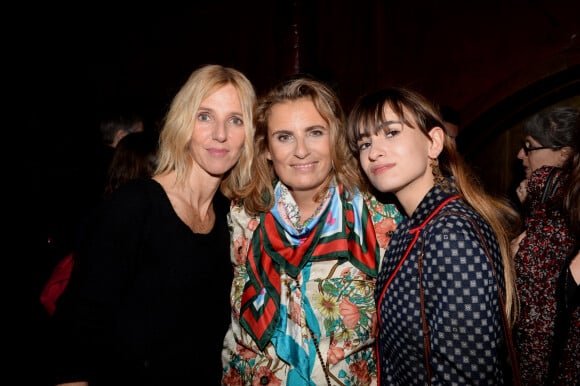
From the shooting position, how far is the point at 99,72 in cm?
516

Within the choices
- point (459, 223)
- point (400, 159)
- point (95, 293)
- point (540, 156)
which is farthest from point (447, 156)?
point (95, 293)

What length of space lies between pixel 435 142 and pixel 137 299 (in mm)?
1204

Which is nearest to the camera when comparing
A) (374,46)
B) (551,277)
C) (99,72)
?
(551,277)

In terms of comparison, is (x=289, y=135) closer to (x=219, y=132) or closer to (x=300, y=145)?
(x=300, y=145)

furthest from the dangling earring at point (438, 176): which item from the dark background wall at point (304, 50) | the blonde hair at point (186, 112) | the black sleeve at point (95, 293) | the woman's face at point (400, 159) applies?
the dark background wall at point (304, 50)

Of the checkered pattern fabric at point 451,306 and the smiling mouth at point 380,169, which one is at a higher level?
the smiling mouth at point 380,169

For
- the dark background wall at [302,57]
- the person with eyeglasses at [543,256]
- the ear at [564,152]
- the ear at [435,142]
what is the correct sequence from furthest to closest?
the dark background wall at [302,57], the ear at [564,152], the person with eyeglasses at [543,256], the ear at [435,142]

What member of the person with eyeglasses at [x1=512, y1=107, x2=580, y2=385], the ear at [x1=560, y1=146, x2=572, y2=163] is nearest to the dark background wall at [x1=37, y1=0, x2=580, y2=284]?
the ear at [x1=560, y1=146, x2=572, y2=163]

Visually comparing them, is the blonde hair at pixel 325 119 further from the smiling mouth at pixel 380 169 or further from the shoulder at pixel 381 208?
the smiling mouth at pixel 380 169

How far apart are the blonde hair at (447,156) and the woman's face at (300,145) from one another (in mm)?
237

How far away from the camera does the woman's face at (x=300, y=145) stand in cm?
172

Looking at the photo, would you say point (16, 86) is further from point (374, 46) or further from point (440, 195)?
point (440, 195)

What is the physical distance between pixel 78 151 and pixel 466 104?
4.17 meters

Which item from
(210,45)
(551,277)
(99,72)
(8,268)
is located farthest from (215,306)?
(99,72)
